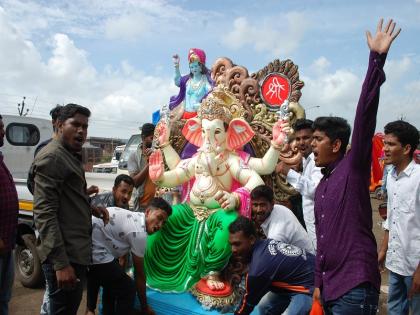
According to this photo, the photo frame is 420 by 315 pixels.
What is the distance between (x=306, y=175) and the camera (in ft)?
11.6

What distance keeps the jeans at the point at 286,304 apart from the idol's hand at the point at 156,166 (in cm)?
161

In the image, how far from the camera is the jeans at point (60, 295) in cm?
221

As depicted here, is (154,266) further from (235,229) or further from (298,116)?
(298,116)

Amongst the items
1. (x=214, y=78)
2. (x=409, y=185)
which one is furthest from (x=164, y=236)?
(x=409, y=185)

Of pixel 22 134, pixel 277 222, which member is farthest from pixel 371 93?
pixel 22 134

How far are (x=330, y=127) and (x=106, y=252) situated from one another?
1.83 meters

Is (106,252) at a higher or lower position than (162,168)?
lower

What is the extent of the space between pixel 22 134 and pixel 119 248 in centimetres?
506

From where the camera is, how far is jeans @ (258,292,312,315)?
8.41ft

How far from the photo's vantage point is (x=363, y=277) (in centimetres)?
168

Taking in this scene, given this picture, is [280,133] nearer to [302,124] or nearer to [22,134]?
[302,124]

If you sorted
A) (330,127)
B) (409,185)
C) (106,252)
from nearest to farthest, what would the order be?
1. (330,127)
2. (409,185)
3. (106,252)

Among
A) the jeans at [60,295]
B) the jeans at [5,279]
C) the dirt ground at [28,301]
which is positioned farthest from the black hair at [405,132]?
the jeans at [5,279]

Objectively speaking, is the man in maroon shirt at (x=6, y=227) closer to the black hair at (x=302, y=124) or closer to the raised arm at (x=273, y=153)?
the raised arm at (x=273, y=153)
